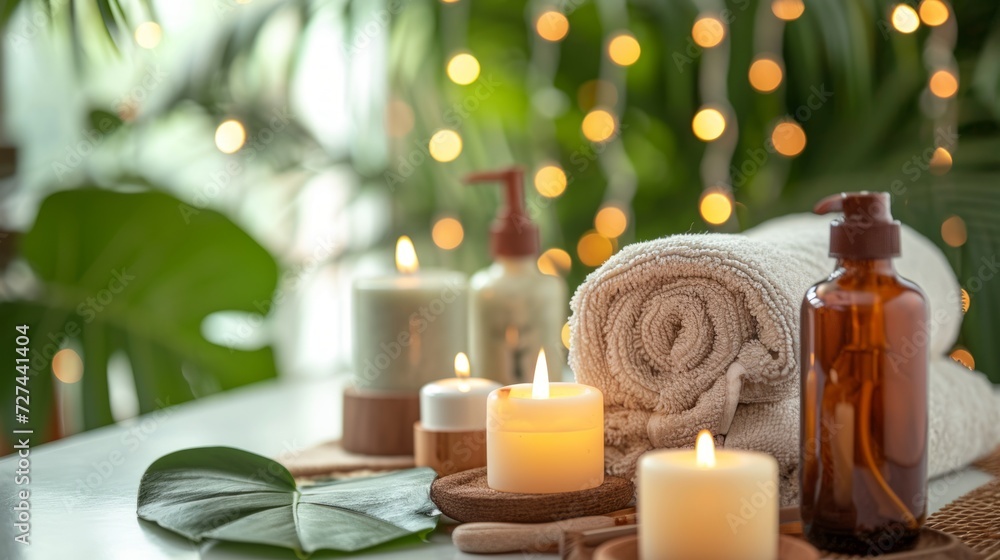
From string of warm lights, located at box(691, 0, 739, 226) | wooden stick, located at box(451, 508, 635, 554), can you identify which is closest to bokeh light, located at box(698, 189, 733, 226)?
string of warm lights, located at box(691, 0, 739, 226)

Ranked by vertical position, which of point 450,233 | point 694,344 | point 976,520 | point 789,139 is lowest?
point 976,520

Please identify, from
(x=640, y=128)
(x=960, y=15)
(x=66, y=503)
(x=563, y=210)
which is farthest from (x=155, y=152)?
(x=960, y=15)

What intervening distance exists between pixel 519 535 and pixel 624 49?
1.03 metres

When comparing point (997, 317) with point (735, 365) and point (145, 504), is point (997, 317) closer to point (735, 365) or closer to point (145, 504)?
point (735, 365)

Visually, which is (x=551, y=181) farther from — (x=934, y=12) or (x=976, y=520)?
(x=976, y=520)

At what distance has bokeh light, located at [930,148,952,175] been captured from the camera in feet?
4.02

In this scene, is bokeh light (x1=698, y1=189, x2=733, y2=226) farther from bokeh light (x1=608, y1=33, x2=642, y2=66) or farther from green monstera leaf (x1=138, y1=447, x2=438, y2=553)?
green monstera leaf (x1=138, y1=447, x2=438, y2=553)

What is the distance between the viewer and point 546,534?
1.98ft

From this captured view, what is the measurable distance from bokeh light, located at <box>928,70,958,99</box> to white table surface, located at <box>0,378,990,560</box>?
0.60m

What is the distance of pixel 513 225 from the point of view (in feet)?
2.98

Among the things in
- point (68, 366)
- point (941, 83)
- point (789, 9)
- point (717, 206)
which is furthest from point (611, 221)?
point (68, 366)

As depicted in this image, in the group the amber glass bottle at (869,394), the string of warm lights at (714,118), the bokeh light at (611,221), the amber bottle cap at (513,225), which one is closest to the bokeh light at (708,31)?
the string of warm lights at (714,118)

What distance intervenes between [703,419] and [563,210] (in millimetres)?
977

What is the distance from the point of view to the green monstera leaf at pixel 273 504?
0.62m
